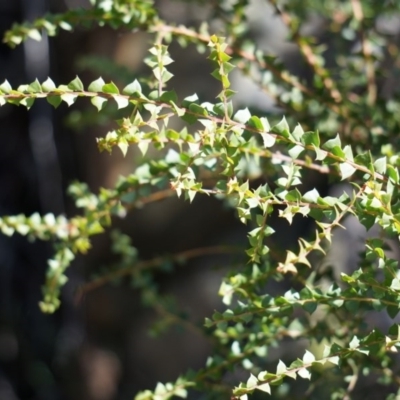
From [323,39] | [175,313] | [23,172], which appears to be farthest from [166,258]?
[23,172]

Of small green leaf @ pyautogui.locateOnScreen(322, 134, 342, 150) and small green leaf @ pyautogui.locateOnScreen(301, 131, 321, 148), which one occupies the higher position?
small green leaf @ pyautogui.locateOnScreen(301, 131, 321, 148)

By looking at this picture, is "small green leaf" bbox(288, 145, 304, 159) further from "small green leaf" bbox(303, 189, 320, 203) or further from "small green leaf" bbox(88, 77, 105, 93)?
"small green leaf" bbox(88, 77, 105, 93)

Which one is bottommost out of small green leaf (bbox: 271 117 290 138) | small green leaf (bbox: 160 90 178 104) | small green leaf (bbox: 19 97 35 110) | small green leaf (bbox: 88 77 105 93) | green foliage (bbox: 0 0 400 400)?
green foliage (bbox: 0 0 400 400)

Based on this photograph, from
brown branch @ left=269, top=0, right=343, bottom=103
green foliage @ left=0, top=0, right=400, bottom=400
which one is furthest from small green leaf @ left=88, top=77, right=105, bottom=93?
brown branch @ left=269, top=0, right=343, bottom=103

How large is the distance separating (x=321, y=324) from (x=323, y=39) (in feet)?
2.63

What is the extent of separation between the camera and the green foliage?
0.58 meters

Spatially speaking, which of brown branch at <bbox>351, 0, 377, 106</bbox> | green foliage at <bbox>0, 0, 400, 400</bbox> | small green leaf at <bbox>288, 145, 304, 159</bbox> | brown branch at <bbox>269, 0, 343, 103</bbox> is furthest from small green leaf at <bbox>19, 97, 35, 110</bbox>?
brown branch at <bbox>351, 0, 377, 106</bbox>

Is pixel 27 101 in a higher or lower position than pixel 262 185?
higher

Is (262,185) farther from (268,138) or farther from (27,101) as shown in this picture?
(27,101)

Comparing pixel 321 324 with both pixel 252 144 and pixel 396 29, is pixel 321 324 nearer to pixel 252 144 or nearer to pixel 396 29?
pixel 252 144

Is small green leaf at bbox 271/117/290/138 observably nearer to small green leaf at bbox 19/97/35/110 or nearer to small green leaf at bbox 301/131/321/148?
small green leaf at bbox 301/131/321/148

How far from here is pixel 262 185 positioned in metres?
0.68

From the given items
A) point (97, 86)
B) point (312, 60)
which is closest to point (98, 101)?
point (97, 86)

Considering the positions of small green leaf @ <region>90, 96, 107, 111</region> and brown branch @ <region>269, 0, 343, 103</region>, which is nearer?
small green leaf @ <region>90, 96, 107, 111</region>
